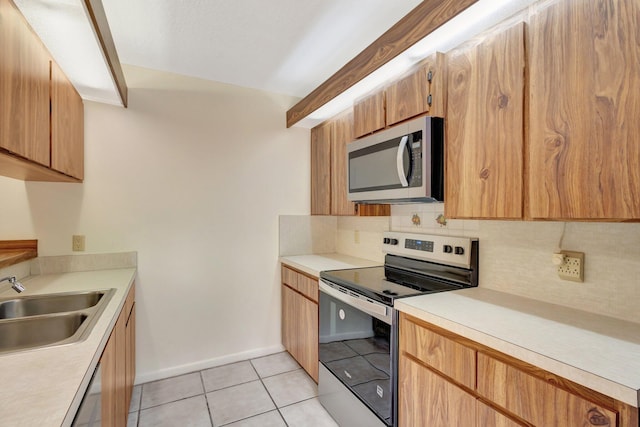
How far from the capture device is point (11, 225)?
77.2 inches

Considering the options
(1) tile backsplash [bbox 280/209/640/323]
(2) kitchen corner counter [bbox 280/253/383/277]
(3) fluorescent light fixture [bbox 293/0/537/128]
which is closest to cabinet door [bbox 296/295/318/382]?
(2) kitchen corner counter [bbox 280/253/383/277]

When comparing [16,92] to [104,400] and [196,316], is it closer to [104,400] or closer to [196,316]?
[104,400]

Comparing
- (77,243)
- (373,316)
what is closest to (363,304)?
(373,316)

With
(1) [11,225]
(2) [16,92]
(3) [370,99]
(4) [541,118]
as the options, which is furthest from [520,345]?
(1) [11,225]

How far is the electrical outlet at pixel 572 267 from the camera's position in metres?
1.27

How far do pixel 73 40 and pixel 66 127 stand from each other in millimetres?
565

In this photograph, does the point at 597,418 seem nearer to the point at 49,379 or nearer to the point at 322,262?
the point at 49,379

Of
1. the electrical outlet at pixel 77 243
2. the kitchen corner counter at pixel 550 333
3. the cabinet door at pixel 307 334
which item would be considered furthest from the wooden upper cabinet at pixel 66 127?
the kitchen corner counter at pixel 550 333

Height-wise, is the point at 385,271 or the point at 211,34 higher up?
the point at 211,34

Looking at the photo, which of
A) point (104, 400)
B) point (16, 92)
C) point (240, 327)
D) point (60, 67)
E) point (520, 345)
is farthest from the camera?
point (240, 327)

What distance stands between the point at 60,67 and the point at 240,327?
215 cm

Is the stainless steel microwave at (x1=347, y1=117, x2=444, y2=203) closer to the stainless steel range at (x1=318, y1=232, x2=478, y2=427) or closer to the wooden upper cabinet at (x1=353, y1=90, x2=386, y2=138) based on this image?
the wooden upper cabinet at (x1=353, y1=90, x2=386, y2=138)

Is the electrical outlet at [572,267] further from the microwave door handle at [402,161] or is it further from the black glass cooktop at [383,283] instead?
the microwave door handle at [402,161]

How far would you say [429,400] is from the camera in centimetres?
127
